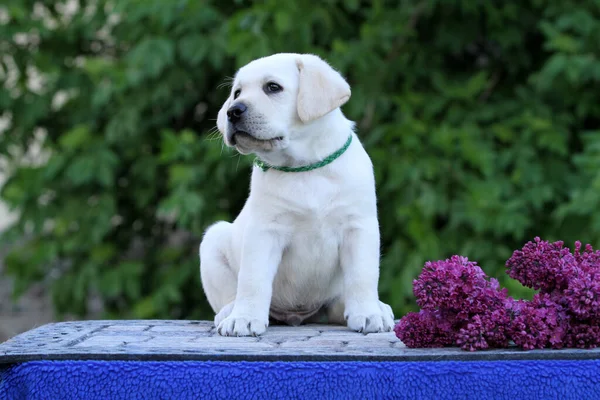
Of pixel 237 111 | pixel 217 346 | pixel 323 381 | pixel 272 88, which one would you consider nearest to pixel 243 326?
pixel 217 346

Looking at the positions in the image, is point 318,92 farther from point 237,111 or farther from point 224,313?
point 224,313

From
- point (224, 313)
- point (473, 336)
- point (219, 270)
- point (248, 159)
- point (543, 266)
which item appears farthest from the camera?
point (248, 159)

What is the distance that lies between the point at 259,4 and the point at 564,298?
3.70 metres

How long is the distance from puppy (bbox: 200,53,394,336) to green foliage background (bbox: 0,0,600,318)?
2.25m

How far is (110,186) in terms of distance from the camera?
622 centimetres

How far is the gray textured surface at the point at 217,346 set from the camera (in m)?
2.47

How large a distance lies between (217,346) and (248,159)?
3.11 metres

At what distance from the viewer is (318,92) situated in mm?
3039

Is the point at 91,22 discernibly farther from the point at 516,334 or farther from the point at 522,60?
the point at 516,334

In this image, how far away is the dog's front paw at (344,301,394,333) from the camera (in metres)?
3.05

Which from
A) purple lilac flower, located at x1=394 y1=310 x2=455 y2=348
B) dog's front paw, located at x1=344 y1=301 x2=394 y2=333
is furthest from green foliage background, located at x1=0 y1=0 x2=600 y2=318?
purple lilac flower, located at x1=394 y1=310 x2=455 y2=348

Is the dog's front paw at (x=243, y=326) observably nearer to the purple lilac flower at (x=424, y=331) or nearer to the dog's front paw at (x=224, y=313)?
the dog's front paw at (x=224, y=313)

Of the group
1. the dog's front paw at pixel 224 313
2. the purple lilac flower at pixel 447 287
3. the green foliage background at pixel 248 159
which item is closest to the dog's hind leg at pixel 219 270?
the dog's front paw at pixel 224 313

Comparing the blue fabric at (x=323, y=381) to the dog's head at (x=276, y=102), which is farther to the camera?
the dog's head at (x=276, y=102)
